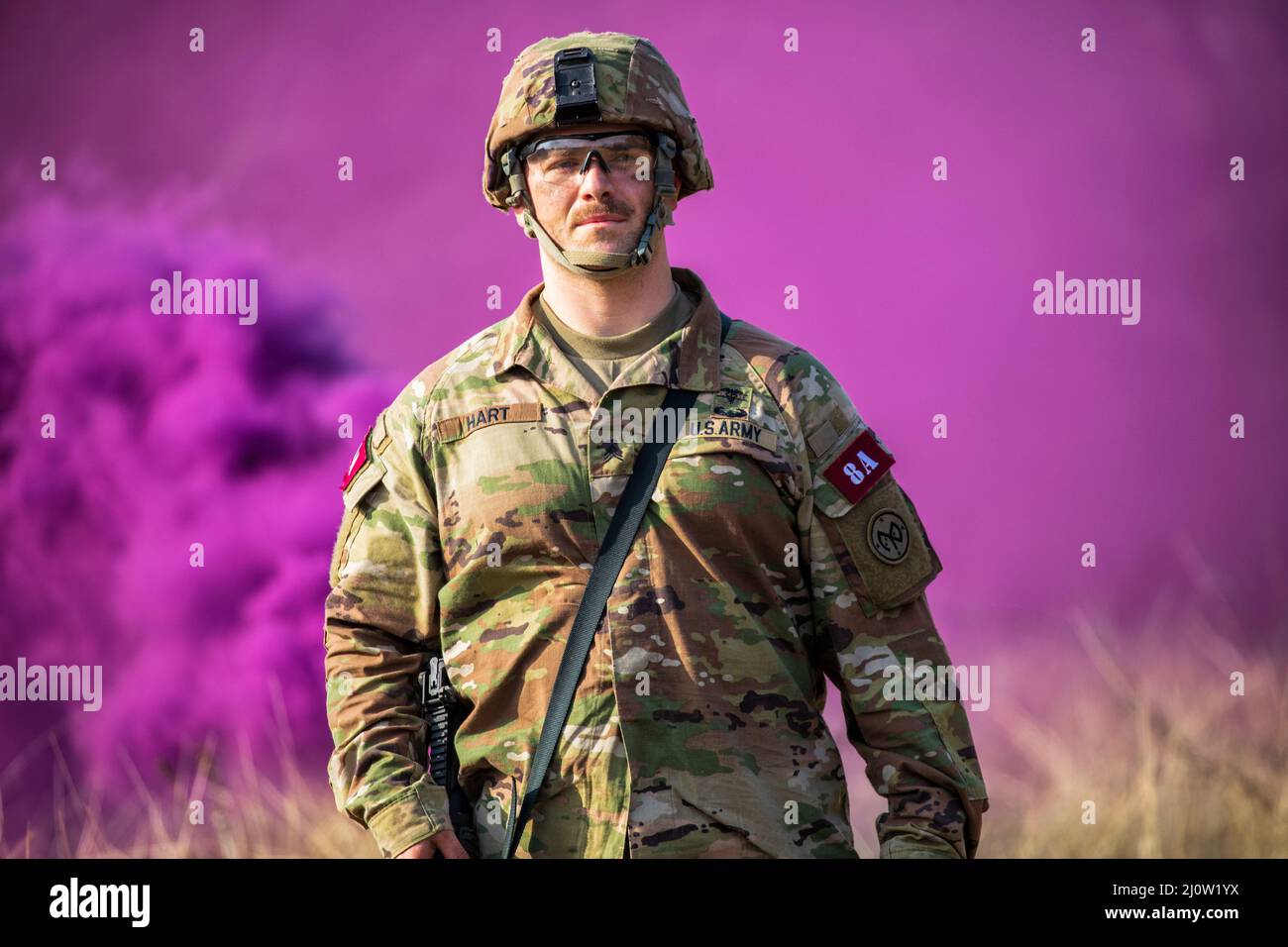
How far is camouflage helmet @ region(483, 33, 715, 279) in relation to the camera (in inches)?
162

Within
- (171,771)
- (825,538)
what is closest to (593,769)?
(825,538)

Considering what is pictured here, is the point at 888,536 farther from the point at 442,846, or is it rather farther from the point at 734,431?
the point at 442,846

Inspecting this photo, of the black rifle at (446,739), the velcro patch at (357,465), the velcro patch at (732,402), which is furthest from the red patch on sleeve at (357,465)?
the velcro patch at (732,402)

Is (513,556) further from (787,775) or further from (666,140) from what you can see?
(666,140)

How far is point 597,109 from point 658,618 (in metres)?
1.08

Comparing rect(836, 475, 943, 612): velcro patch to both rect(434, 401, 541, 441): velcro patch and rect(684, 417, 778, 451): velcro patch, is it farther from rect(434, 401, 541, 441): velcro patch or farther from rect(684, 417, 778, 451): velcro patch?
rect(434, 401, 541, 441): velcro patch

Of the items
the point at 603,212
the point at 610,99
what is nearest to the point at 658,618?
the point at 603,212

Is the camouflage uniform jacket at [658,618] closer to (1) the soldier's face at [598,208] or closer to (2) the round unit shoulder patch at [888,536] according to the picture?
(2) the round unit shoulder patch at [888,536]

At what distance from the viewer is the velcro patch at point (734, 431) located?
400 centimetres

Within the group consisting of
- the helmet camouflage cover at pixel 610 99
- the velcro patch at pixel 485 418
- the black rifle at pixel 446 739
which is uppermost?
the helmet camouflage cover at pixel 610 99

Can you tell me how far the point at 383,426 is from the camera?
424 centimetres

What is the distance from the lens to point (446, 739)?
4.04 metres

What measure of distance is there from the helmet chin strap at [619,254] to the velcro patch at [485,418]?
1.04 ft

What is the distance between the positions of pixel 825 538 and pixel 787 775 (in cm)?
49
